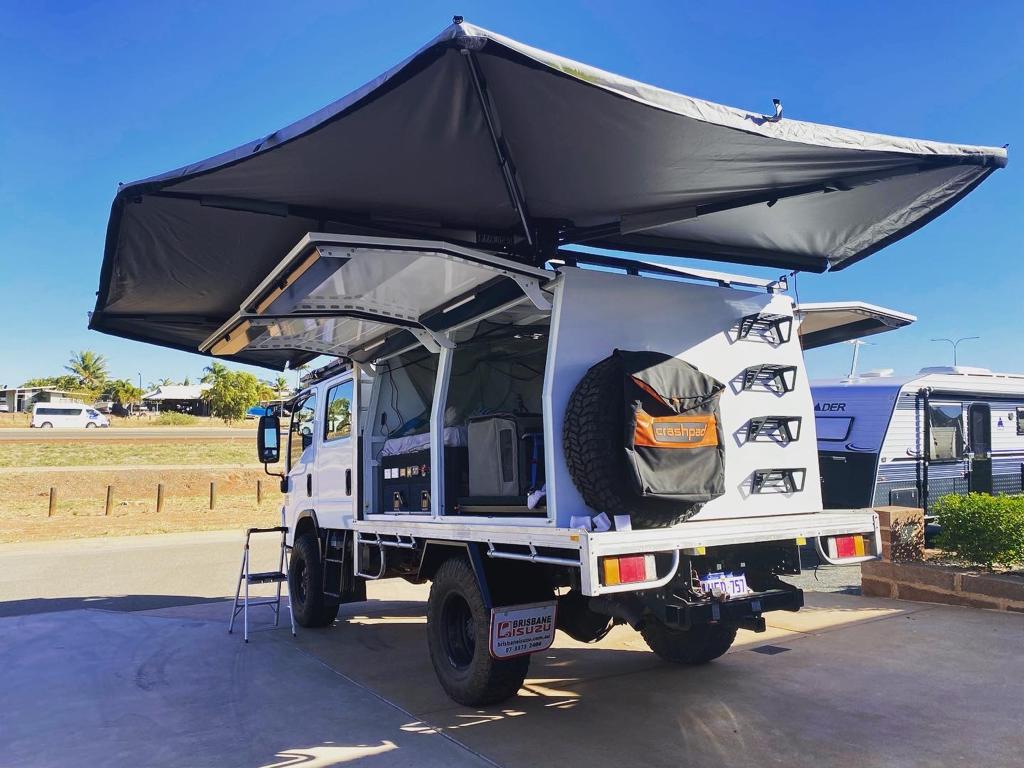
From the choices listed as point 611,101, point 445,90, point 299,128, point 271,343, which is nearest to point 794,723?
point 611,101

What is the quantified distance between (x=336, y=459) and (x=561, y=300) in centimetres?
361

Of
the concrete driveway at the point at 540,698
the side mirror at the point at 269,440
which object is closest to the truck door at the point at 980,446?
the concrete driveway at the point at 540,698

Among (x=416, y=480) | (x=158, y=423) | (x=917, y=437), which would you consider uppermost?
(x=158, y=423)

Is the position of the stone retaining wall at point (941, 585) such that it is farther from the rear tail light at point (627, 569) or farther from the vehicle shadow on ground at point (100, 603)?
the vehicle shadow on ground at point (100, 603)

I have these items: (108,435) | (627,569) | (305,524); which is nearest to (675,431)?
(627,569)

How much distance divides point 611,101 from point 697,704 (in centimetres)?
372

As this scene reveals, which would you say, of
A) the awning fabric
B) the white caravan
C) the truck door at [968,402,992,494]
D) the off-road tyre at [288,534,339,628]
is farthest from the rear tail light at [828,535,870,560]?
→ the truck door at [968,402,992,494]

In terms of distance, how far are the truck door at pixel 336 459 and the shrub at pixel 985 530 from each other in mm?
5834

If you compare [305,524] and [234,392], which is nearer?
[305,524]

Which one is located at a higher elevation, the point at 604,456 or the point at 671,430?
the point at 671,430

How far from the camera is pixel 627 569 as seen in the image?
3990mm

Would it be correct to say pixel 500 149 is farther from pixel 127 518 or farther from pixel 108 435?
pixel 108 435

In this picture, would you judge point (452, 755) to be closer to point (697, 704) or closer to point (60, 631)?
point (697, 704)

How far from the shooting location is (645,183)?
4.81 metres
